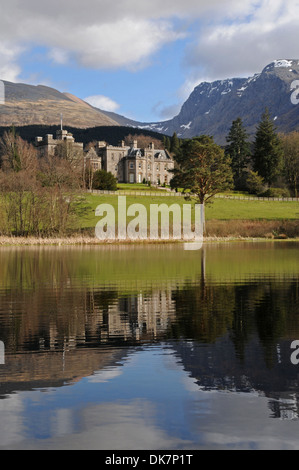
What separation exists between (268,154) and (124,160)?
155ft

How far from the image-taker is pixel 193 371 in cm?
1045

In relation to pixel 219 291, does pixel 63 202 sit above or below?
above

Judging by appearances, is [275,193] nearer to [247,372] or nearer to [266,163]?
[266,163]

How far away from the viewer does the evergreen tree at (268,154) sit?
126m

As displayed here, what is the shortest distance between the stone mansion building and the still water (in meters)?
132

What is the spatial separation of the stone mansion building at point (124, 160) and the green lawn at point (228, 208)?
4964cm

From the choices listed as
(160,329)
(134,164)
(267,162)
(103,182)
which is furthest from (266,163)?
(160,329)

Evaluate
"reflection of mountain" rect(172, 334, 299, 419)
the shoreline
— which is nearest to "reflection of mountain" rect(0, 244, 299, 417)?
"reflection of mountain" rect(172, 334, 299, 419)

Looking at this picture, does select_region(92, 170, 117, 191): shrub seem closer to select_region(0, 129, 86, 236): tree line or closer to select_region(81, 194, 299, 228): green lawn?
select_region(81, 194, 299, 228): green lawn

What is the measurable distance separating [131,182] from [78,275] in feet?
417

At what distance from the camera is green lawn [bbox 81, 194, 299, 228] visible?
84.0 meters

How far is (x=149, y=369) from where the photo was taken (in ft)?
34.6
